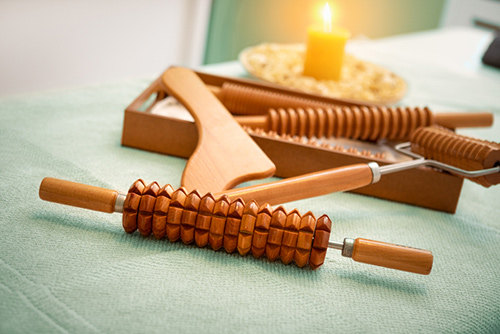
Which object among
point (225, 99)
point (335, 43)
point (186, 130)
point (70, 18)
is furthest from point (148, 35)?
point (186, 130)

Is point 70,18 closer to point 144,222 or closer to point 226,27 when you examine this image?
point 226,27

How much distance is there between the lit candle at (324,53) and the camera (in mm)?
937

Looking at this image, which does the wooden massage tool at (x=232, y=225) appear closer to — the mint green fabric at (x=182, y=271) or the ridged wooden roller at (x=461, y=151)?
the mint green fabric at (x=182, y=271)

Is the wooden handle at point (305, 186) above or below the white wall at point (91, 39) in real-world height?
above

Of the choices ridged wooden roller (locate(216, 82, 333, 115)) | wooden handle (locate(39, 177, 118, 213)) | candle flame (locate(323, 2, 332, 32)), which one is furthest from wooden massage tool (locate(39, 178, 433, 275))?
candle flame (locate(323, 2, 332, 32))

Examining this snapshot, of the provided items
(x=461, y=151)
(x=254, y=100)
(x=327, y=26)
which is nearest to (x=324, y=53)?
(x=327, y=26)

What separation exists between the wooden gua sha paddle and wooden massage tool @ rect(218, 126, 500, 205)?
0.04m

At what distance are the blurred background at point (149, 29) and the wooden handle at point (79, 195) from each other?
0.53 metres

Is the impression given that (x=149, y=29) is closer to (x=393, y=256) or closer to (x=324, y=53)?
(x=324, y=53)

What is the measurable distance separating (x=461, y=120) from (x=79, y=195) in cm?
57

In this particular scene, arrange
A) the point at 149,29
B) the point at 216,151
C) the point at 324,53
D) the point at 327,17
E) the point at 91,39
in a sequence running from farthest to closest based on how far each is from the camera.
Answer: the point at 149,29, the point at 91,39, the point at 324,53, the point at 327,17, the point at 216,151

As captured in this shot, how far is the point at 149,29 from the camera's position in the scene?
6.88ft

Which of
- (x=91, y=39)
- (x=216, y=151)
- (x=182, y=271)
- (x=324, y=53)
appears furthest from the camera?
(x=91, y=39)

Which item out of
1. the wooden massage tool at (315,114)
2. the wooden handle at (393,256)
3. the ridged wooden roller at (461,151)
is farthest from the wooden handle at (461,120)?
the wooden handle at (393,256)
